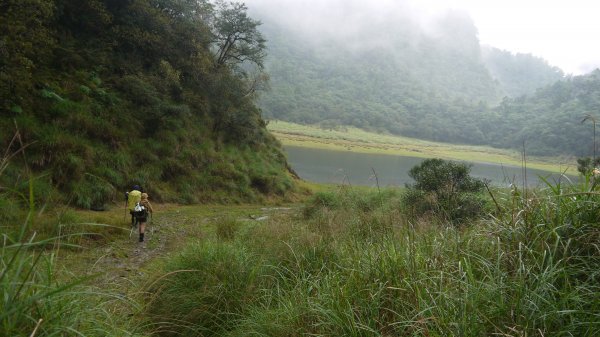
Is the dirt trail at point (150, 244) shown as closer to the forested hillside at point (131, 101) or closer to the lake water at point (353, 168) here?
the forested hillside at point (131, 101)

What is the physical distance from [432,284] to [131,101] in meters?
16.0

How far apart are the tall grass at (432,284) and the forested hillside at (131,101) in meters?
7.71

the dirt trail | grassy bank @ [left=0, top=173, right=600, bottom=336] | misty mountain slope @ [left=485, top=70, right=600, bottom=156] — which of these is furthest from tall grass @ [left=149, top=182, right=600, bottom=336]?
misty mountain slope @ [left=485, top=70, right=600, bottom=156]

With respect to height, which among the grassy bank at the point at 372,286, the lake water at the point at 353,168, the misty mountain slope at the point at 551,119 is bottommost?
the lake water at the point at 353,168

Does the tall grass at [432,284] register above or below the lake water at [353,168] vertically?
above

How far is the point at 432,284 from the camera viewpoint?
9.37ft

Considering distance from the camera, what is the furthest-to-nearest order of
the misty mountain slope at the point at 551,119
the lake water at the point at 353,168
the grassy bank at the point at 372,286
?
the misty mountain slope at the point at 551,119 → the lake water at the point at 353,168 → the grassy bank at the point at 372,286

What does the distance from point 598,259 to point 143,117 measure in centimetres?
1641

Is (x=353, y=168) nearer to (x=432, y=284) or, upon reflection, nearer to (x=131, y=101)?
(x=131, y=101)

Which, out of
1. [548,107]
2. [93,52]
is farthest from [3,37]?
[548,107]

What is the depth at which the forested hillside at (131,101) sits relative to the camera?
449 inches

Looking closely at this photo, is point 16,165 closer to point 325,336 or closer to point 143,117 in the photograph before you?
point 143,117

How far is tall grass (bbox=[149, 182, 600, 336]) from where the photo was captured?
7.24 feet

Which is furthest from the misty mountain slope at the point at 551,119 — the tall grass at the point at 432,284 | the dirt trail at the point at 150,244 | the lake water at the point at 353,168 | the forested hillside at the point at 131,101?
the tall grass at the point at 432,284
